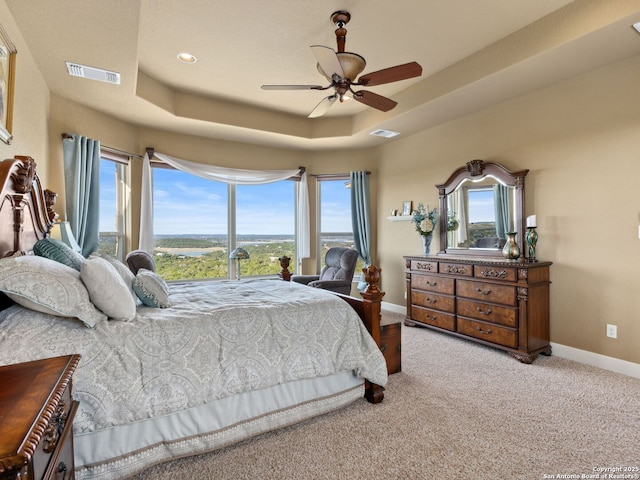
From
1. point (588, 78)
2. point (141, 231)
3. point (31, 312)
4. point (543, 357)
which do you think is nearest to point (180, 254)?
point (141, 231)

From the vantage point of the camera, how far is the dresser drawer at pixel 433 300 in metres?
3.86

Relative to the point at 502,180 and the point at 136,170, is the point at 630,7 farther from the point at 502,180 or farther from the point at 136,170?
the point at 136,170

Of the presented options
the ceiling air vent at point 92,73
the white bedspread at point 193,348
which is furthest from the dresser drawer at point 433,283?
the ceiling air vent at point 92,73

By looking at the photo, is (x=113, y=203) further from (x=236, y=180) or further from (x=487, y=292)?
(x=487, y=292)

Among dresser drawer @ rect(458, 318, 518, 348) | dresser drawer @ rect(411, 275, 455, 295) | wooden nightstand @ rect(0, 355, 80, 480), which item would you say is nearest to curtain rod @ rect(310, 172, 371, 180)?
dresser drawer @ rect(411, 275, 455, 295)

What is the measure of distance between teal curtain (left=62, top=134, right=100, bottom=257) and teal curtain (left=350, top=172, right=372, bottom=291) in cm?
359

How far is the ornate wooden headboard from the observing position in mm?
1853

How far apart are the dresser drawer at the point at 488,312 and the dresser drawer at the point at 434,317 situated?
0.54 ft

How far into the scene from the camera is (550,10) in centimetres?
266

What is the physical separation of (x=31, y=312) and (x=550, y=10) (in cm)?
400

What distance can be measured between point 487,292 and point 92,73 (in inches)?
171

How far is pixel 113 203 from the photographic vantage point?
435 cm

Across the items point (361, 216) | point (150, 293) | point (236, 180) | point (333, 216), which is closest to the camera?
point (150, 293)

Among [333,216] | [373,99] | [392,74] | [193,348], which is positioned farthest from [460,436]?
[333,216]
